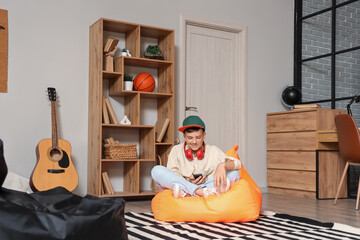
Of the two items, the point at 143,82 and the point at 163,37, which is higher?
the point at 163,37

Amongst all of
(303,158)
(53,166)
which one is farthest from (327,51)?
(53,166)

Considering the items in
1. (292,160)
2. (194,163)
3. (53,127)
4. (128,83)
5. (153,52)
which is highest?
(153,52)

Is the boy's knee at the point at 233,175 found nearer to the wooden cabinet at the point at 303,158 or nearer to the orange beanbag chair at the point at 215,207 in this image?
the orange beanbag chair at the point at 215,207

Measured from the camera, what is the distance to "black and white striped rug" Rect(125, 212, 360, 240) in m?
2.45

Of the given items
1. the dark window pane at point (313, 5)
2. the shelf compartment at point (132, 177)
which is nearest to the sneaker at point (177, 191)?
the shelf compartment at point (132, 177)

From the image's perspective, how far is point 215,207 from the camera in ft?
9.32

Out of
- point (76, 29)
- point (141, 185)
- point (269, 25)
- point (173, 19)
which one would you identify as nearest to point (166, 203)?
point (141, 185)

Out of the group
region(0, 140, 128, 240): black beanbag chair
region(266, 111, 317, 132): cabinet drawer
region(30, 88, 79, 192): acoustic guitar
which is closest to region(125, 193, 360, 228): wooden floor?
region(30, 88, 79, 192): acoustic guitar

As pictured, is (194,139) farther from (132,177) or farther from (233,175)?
(132,177)

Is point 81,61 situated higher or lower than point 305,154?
higher

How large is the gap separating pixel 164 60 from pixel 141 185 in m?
1.36

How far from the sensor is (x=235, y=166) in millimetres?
3041

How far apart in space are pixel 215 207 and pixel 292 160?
2.31 metres

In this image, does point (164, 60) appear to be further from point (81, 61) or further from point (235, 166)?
point (235, 166)
